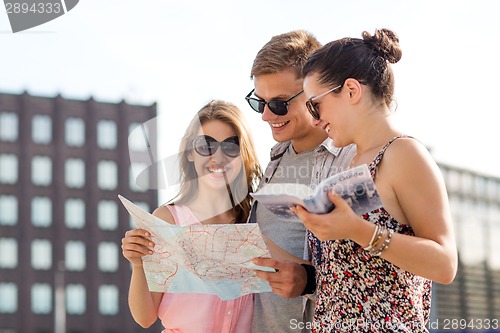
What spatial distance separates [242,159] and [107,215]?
50.4 m

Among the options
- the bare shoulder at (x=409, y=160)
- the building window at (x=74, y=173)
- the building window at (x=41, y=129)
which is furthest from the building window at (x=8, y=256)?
the bare shoulder at (x=409, y=160)

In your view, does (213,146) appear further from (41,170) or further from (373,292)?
(41,170)

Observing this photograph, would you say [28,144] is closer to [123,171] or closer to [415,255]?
[123,171]

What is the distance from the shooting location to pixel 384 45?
2.76 metres

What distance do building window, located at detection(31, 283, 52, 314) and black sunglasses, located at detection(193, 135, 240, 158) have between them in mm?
48381

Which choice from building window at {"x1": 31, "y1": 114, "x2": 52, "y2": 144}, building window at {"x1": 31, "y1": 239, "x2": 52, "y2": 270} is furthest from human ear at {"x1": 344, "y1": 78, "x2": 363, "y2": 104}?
building window at {"x1": 31, "y1": 114, "x2": 52, "y2": 144}

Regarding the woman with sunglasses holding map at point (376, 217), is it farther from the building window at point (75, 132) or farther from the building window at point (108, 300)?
the building window at point (75, 132)

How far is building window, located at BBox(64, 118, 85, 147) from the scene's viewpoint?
174 ft

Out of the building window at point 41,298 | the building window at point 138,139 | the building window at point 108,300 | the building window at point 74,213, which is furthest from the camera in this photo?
the building window at point 74,213

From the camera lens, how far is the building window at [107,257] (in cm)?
5197

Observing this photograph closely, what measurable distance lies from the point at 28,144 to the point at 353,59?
168 feet

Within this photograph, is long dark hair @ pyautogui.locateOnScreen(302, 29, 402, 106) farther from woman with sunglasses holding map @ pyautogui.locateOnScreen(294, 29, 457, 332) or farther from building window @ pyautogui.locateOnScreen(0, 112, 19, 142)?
building window @ pyautogui.locateOnScreen(0, 112, 19, 142)

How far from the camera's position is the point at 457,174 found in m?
74.5

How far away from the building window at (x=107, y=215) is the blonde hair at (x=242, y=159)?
4993 cm
